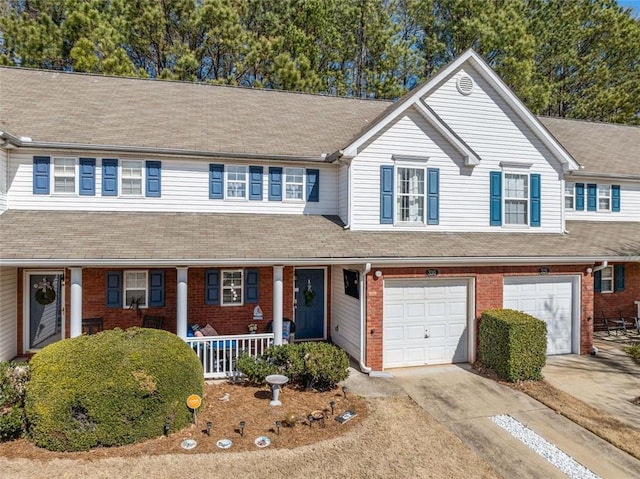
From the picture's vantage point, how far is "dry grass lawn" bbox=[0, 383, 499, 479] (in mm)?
6094

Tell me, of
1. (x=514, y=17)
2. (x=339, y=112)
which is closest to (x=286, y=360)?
(x=339, y=112)

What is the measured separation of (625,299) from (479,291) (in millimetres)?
8785

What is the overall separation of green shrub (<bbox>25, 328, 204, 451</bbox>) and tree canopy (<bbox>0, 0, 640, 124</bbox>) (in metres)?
17.4

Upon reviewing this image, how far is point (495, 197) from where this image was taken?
12.9 meters

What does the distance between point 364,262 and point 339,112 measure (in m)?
8.17

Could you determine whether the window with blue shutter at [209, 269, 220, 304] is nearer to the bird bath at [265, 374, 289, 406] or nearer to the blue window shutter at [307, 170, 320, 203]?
the blue window shutter at [307, 170, 320, 203]

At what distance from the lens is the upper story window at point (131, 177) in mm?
11719

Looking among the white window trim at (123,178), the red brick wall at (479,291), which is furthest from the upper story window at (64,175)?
the red brick wall at (479,291)

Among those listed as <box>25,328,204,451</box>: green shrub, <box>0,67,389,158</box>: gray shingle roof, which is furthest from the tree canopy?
<box>25,328,204,451</box>: green shrub

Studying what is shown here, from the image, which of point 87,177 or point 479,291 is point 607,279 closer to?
point 479,291

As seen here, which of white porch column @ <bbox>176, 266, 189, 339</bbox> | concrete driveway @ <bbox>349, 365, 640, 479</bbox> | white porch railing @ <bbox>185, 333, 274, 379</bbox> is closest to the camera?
concrete driveway @ <bbox>349, 365, 640, 479</bbox>

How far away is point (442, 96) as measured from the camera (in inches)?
502

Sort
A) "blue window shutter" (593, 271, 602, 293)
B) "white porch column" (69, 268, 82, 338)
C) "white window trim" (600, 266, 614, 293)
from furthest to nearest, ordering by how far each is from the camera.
→ "white window trim" (600, 266, 614, 293) < "blue window shutter" (593, 271, 602, 293) < "white porch column" (69, 268, 82, 338)

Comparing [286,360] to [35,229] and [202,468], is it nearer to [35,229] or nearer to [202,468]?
[202,468]
